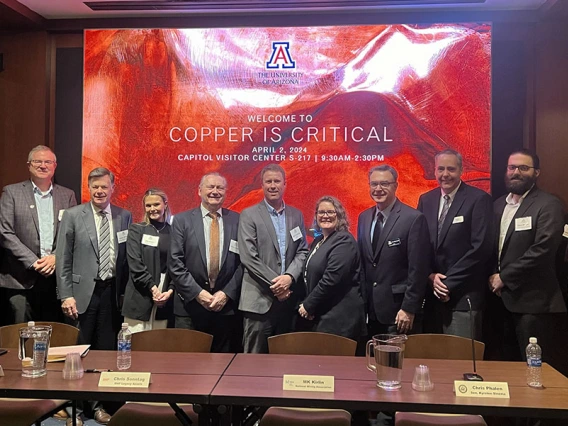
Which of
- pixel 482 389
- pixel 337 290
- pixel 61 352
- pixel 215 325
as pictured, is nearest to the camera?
pixel 482 389

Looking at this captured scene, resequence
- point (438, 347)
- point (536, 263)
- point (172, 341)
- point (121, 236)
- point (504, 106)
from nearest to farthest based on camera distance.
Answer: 1. point (438, 347)
2. point (172, 341)
3. point (536, 263)
4. point (121, 236)
5. point (504, 106)

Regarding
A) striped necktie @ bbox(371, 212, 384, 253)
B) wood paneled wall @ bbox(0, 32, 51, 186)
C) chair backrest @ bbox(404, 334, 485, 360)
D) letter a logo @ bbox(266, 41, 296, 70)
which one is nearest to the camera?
chair backrest @ bbox(404, 334, 485, 360)

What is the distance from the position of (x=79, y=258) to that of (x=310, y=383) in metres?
2.46

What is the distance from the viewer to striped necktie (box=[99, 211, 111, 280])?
13.3 feet

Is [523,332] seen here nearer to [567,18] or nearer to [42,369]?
[567,18]

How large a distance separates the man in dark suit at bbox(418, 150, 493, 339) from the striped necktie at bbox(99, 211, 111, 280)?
7.74 ft

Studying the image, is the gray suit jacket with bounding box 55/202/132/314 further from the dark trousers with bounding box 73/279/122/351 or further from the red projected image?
the red projected image

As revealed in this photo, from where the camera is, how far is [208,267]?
3.97 m

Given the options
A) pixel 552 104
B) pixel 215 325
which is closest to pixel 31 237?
pixel 215 325

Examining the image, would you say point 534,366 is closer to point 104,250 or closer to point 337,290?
point 337,290

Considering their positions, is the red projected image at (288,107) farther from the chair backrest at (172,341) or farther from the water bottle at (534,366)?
the water bottle at (534,366)

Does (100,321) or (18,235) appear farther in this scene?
(18,235)

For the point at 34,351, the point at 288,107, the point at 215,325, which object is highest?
the point at 288,107

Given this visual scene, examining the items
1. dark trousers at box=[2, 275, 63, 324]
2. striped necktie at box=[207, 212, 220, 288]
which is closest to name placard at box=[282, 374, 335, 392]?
striped necktie at box=[207, 212, 220, 288]
